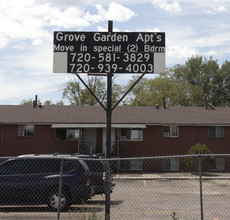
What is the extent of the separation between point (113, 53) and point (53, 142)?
64.0 ft

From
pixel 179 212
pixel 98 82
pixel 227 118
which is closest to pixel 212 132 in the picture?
pixel 227 118

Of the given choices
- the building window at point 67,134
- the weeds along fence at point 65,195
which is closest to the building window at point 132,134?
the building window at point 67,134

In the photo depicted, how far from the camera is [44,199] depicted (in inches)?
413

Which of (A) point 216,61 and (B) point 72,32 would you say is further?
(A) point 216,61

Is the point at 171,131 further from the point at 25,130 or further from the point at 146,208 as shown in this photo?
the point at 146,208

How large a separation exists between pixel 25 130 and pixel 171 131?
1178cm

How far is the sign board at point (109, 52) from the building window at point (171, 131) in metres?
19.0

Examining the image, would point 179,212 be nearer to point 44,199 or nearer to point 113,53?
point 44,199

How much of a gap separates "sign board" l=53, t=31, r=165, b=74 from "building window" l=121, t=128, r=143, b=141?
18794mm

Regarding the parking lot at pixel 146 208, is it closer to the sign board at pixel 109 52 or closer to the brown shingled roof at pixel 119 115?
the sign board at pixel 109 52

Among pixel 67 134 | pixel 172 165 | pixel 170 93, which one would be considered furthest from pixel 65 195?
pixel 170 93

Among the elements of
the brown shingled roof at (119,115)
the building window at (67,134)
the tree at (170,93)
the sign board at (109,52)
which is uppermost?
the tree at (170,93)

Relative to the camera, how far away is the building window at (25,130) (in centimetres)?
2888

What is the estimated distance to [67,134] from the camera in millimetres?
29109
